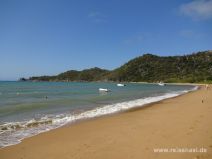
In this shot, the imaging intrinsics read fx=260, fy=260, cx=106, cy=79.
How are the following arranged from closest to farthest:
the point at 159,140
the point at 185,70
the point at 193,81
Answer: the point at 159,140, the point at 193,81, the point at 185,70

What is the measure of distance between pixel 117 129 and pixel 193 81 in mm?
138786

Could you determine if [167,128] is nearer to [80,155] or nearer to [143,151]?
[143,151]

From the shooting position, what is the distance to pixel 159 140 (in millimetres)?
9016

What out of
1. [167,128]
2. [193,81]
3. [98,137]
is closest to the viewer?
[98,137]

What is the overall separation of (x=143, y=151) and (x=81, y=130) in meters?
4.55

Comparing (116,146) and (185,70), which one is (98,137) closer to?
(116,146)

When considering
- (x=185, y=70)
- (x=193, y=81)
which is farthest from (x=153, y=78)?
(x=193, y=81)

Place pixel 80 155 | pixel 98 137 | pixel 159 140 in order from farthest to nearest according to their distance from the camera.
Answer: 1. pixel 98 137
2. pixel 159 140
3. pixel 80 155

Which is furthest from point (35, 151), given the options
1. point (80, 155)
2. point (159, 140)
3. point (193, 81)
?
point (193, 81)

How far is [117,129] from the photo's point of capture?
11531mm

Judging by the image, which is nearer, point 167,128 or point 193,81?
point 167,128

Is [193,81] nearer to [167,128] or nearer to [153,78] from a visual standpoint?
[153,78]

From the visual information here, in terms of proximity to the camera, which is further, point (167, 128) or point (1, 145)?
point (167, 128)

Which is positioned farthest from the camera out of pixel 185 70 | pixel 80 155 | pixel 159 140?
pixel 185 70
